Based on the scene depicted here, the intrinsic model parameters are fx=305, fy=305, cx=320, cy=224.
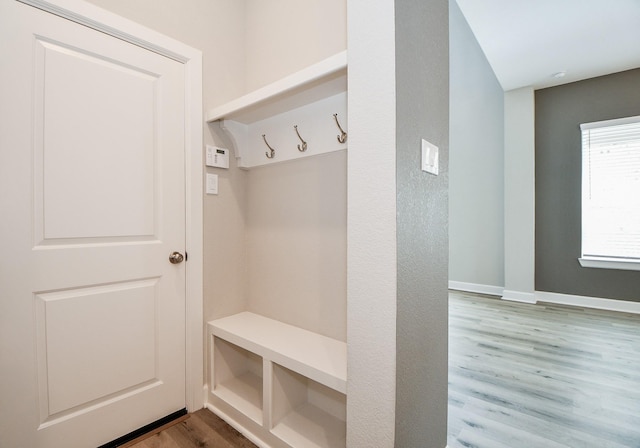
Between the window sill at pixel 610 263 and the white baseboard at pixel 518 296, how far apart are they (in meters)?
0.71

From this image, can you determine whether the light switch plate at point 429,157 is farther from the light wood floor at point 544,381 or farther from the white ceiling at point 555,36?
the white ceiling at point 555,36

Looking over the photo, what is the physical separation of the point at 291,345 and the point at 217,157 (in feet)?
3.81

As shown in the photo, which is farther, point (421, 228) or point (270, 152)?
point (270, 152)

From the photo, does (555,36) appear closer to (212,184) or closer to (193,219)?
(212,184)

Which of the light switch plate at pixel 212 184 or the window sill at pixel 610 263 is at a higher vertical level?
the light switch plate at pixel 212 184

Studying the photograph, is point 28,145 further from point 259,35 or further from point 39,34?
point 259,35

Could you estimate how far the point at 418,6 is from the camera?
1097 mm

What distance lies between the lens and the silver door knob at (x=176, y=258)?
65.8 inches

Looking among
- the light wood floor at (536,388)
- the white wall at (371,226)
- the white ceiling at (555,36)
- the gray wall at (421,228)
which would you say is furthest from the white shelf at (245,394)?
the white ceiling at (555,36)

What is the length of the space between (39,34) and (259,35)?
110 cm

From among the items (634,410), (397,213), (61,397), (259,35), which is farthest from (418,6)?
(634,410)

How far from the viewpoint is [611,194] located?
3.71 meters

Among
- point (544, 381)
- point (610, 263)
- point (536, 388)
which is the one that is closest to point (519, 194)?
point (610, 263)

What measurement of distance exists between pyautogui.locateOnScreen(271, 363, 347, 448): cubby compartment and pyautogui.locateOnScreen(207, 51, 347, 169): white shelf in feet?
3.81
